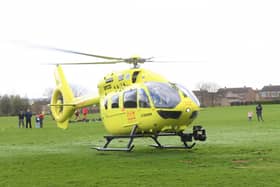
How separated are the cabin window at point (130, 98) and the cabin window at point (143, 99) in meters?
0.27

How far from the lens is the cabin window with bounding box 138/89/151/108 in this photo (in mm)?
17481

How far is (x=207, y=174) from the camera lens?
11805 millimetres

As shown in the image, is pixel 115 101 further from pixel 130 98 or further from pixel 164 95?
pixel 164 95

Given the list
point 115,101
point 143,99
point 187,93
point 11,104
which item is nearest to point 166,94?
point 187,93

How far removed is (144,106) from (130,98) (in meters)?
0.83

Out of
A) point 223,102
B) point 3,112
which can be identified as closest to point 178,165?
point 3,112

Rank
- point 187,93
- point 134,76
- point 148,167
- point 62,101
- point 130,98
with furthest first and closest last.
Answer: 1. point 62,101
2. point 134,76
3. point 130,98
4. point 187,93
5. point 148,167

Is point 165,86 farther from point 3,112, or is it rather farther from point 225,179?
point 3,112

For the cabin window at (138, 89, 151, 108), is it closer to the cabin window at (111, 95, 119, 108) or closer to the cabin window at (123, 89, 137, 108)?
the cabin window at (123, 89, 137, 108)

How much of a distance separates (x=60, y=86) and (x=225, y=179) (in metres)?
15.5

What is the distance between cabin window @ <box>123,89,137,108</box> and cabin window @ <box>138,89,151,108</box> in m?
0.27

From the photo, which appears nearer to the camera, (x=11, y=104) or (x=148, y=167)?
(x=148, y=167)

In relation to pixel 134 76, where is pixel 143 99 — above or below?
below

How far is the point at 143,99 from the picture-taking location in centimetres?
1764
